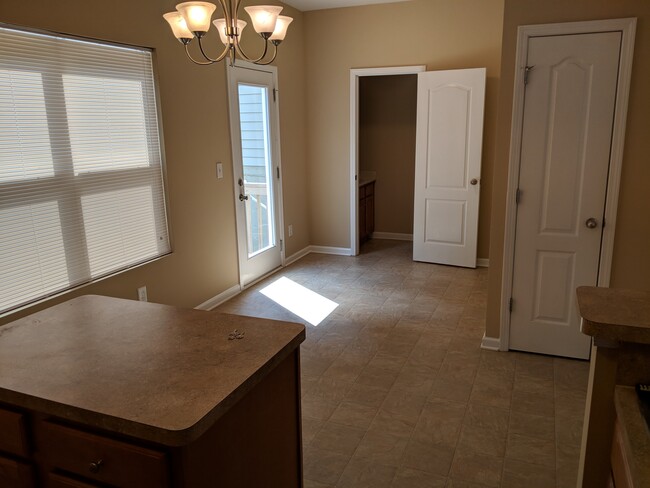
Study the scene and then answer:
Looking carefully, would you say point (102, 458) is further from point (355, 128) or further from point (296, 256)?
point (355, 128)

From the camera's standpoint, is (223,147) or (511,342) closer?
(511,342)

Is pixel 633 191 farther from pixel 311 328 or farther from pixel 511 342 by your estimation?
pixel 311 328

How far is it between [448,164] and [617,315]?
4.10m

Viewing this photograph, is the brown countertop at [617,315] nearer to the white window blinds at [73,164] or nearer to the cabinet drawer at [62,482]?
the cabinet drawer at [62,482]

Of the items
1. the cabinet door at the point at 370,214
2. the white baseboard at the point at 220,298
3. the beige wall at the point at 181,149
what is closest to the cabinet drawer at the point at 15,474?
the beige wall at the point at 181,149

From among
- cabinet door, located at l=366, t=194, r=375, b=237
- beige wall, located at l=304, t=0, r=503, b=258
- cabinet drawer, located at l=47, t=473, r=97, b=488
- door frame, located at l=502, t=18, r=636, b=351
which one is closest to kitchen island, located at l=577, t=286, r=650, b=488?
cabinet drawer, located at l=47, t=473, r=97, b=488

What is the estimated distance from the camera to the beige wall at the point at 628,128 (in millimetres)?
2887

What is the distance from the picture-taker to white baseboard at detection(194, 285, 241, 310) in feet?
14.0

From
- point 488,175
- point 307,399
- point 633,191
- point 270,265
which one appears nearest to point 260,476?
point 307,399

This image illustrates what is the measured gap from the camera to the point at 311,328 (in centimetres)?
394

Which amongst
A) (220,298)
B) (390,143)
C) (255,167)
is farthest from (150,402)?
(390,143)

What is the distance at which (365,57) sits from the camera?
5.55 metres

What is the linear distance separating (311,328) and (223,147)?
1710 millimetres

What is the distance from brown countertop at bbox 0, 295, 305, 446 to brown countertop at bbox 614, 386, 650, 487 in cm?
92
